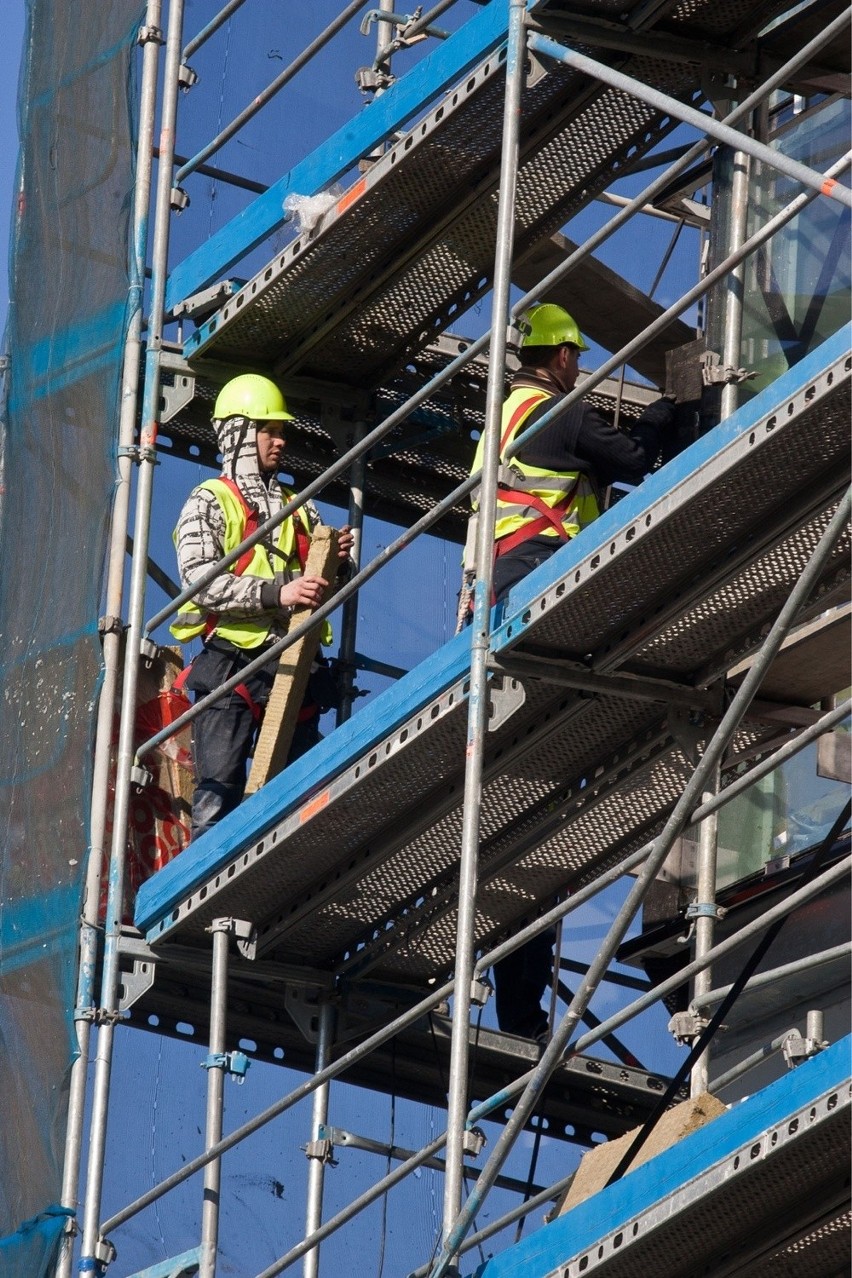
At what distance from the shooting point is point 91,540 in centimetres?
1380

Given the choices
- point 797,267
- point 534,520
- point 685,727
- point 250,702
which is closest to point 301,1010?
point 250,702

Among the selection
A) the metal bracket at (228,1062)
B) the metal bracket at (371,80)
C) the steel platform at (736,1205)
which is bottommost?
the steel platform at (736,1205)

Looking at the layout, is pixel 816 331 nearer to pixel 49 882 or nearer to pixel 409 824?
pixel 409 824

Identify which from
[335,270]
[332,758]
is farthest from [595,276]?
[332,758]

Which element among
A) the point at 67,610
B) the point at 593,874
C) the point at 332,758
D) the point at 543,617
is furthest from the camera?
the point at 67,610

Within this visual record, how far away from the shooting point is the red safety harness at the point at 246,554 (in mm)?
13180

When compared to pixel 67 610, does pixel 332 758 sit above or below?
below

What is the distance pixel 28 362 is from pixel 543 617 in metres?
4.70

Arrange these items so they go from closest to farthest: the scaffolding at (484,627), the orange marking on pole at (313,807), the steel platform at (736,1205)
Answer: the steel platform at (736,1205), the scaffolding at (484,627), the orange marking on pole at (313,807)

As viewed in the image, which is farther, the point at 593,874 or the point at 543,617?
the point at 593,874

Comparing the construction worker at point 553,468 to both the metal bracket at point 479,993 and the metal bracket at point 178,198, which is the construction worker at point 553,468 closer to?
the metal bracket at point 479,993

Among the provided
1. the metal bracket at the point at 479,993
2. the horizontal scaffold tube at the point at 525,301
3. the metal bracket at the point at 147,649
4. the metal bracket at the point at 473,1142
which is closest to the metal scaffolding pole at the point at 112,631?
the metal bracket at the point at 147,649

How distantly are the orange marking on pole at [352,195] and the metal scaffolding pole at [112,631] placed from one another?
1.49m

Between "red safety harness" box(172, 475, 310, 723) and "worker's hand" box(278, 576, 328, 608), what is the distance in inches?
10.0
